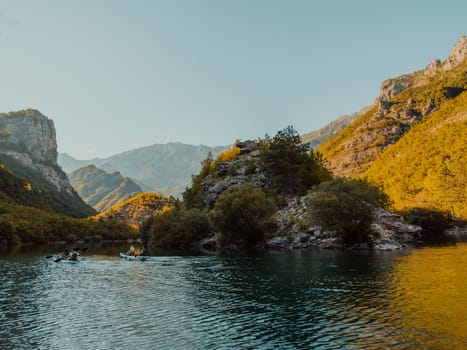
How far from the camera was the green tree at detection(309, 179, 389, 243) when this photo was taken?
91.4 m

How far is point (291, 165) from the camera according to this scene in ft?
456

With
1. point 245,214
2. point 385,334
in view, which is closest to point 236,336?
point 385,334

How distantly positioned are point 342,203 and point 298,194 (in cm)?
5060

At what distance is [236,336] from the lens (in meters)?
27.5

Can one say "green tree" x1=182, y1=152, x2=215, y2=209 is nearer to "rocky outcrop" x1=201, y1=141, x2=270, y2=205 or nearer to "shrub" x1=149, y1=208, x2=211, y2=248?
"rocky outcrop" x1=201, y1=141, x2=270, y2=205

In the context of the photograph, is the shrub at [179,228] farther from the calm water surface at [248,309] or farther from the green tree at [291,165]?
the calm water surface at [248,309]

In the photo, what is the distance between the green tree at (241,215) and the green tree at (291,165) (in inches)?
1207

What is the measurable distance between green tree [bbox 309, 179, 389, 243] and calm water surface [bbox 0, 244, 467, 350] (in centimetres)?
3010

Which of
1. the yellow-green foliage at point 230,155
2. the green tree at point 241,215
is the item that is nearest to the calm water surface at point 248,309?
the green tree at point 241,215

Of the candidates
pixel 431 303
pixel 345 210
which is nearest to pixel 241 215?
pixel 345 210

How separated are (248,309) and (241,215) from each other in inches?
2848

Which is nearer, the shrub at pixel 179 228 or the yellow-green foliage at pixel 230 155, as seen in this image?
the shrub at pixel 179 228

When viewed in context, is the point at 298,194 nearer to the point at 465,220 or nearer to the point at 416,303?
the point at 465,220

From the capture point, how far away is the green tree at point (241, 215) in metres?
107
